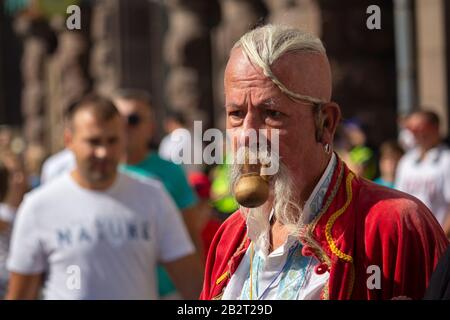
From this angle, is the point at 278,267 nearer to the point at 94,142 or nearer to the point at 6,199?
the point at 94,142

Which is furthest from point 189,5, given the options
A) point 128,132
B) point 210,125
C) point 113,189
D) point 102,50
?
point 113,189

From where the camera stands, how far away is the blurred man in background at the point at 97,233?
18.9 feet

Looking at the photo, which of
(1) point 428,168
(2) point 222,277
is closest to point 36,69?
(1) point 428,168

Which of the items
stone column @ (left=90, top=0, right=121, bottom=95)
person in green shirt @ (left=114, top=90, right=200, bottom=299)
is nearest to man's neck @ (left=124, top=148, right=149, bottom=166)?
person in green shirt @ (left=114, top=90, right=200, bottom=299)

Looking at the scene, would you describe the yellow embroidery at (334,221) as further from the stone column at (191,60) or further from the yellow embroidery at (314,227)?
the stone column at (191,60)

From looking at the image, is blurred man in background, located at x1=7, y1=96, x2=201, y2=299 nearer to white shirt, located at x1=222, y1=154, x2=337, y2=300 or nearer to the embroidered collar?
white shirt, located at x1=222, y1=154, x2=337, y2=300

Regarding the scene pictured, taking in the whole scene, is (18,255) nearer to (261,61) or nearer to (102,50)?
(261,61)

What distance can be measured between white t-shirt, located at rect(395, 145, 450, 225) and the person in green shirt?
2463 mm

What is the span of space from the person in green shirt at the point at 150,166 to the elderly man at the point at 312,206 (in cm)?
396

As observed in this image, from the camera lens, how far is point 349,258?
10.1ft

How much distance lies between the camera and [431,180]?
991 centimetres

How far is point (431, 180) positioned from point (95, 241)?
458 cm

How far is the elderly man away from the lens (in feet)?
9.95

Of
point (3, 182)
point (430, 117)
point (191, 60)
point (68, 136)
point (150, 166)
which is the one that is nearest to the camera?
point (68, 136)
